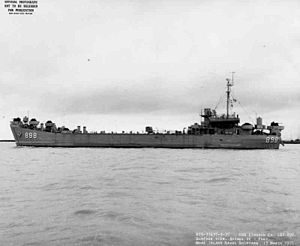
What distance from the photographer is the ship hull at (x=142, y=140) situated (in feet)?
157

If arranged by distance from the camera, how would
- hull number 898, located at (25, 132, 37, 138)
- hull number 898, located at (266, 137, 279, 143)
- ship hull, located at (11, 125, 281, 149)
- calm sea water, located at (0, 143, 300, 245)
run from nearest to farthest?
calm sea water, located at (0, 143, 300, 245) < ship hull, located at (11, 125, 281, 149) < hull number 898, located at (266, 137, 279, 143) < hull number 898, located at (25, 132, 37, 138)

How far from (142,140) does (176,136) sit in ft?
15.7

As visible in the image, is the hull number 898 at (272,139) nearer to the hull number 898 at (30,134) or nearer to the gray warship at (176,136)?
the gray warship at (176,136)

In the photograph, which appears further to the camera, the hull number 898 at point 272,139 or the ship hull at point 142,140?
the hull number 898 at point 272,139

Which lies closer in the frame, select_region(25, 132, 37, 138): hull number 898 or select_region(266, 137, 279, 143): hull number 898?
select_region(266, 137, 279, 143): hull number 898

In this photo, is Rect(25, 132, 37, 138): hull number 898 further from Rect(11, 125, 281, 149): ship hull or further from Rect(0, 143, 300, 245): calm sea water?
Rect(0, 143, 300, 245): calm sea water

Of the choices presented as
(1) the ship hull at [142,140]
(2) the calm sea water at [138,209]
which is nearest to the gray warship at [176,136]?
(1) the ship hull at [142,140]

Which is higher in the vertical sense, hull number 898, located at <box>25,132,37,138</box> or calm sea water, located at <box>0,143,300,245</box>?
hull number 898, located at <box>25,132,37,138</box>

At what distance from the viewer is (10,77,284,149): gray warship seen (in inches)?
1885

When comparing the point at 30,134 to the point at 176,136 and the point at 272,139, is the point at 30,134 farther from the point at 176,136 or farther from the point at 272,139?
the point at 272,139

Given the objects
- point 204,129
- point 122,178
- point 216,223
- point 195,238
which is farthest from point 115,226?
point 204,129

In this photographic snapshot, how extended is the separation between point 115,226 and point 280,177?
11.4 meters

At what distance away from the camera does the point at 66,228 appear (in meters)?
7.59

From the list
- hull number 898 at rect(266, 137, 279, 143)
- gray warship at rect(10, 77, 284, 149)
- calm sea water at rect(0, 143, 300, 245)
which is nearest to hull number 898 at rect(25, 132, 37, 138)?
gray warship at rect(10, 77, 284, 149)
